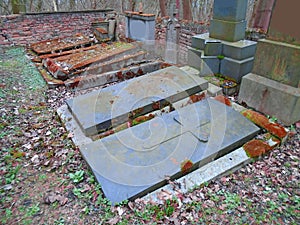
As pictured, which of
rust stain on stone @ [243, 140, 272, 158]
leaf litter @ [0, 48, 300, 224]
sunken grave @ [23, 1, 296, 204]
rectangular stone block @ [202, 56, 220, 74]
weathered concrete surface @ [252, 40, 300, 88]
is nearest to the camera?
leaf litter @ [0, 48, 300, 224]

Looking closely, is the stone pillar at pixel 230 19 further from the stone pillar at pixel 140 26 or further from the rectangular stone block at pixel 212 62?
the stone pillar at pixel 140 26

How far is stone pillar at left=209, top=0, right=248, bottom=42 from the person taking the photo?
4.07 meters

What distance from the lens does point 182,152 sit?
2.59m

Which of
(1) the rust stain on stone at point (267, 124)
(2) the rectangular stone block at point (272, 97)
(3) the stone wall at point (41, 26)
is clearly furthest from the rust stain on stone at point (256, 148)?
(3) the stone wall at point (41, 26)

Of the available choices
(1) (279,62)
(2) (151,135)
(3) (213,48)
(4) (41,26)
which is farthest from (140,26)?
(2) (151,135)

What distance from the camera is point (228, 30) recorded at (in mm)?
4238

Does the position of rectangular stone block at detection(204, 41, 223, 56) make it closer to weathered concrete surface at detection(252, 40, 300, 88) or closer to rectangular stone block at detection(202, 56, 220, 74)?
rectangular stone block at detection(202, 56, 220, 74)

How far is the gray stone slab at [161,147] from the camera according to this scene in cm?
231

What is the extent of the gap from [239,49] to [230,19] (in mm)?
647

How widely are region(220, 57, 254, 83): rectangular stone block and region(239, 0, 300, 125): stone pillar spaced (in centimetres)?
45

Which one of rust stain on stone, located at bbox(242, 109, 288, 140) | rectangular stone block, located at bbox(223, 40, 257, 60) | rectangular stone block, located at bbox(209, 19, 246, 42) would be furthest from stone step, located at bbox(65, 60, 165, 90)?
rust stain on stone, located at bbox(242, 109, 288, 140)

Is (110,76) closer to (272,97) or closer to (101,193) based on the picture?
Result: (101,193)

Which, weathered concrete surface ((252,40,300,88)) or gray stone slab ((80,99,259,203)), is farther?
weathered concrete surface ((252,40,300,88))

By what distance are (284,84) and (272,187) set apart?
1.58 metres
